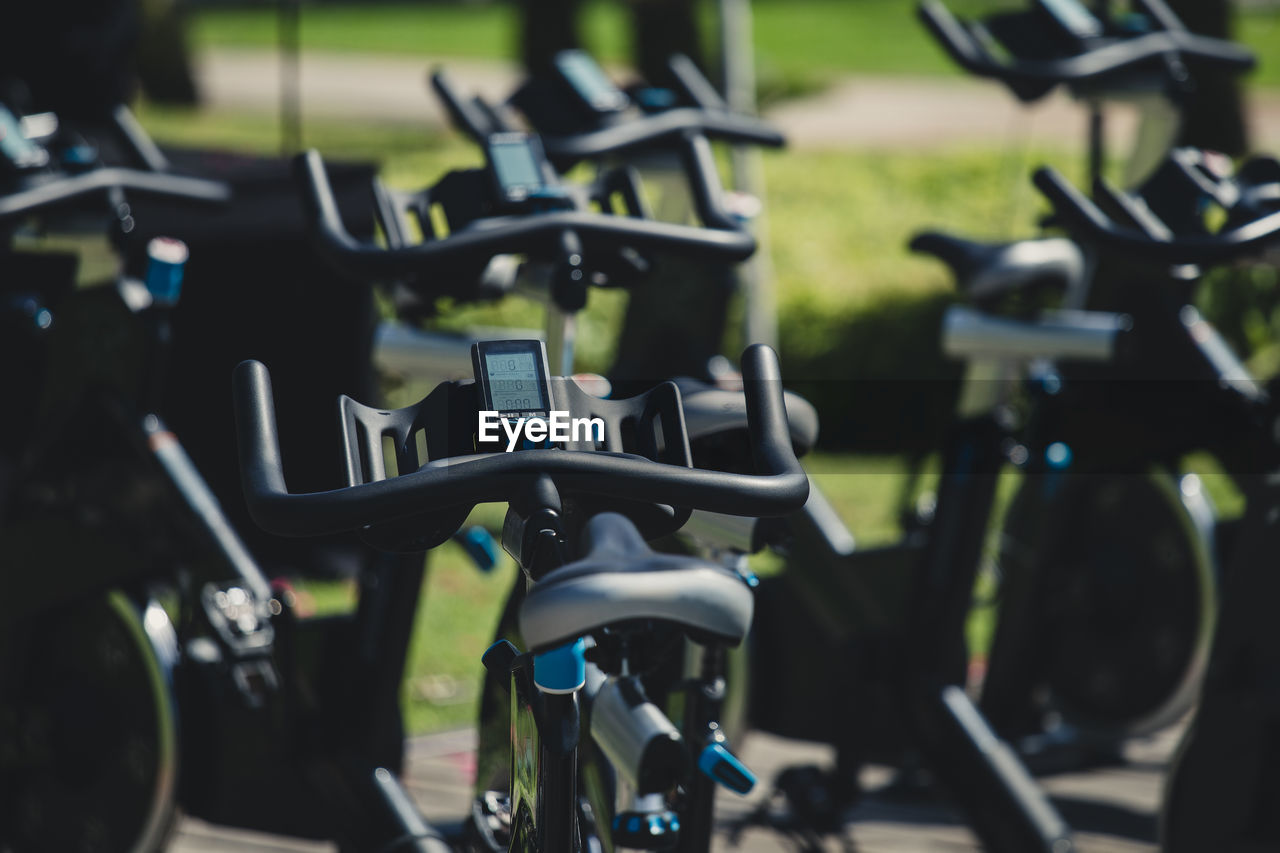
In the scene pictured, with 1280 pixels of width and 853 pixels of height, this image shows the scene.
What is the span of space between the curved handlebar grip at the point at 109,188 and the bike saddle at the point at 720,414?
1.28m

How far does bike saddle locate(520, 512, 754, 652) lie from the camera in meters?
1.31

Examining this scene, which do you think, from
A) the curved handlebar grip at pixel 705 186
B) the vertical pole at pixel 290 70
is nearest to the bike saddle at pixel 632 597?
the curved handlebar grip at pixel 705 186

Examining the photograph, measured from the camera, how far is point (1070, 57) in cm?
330

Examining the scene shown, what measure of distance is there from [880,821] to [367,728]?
1.27 m

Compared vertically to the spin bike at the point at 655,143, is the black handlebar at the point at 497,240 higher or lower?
higher

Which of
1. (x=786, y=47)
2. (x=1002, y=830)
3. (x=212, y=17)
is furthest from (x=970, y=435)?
(x=786, y=47)

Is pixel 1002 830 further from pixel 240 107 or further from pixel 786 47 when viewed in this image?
pixel 786 47

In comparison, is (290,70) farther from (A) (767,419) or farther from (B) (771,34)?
(B) (771,34)

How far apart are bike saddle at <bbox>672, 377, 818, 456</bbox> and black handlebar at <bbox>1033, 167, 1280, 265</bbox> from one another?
A: 80 cm

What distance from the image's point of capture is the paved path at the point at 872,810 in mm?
3260

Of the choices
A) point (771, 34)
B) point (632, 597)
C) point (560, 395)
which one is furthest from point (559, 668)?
point (771, 34)

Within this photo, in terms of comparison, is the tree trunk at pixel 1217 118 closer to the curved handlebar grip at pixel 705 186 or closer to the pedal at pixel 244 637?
the curved handlebar grip at pixel 705 186

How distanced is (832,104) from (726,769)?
11109 millimetres

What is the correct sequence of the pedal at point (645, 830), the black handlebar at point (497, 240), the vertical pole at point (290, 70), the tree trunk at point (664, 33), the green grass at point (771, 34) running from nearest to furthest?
the pedal at point (645, 830) < the black handlebar at point (497, 240) < the vertical pole at point (290, 70) < the tree trunk at point (664, 33) < the green grass at point (771, 34)
